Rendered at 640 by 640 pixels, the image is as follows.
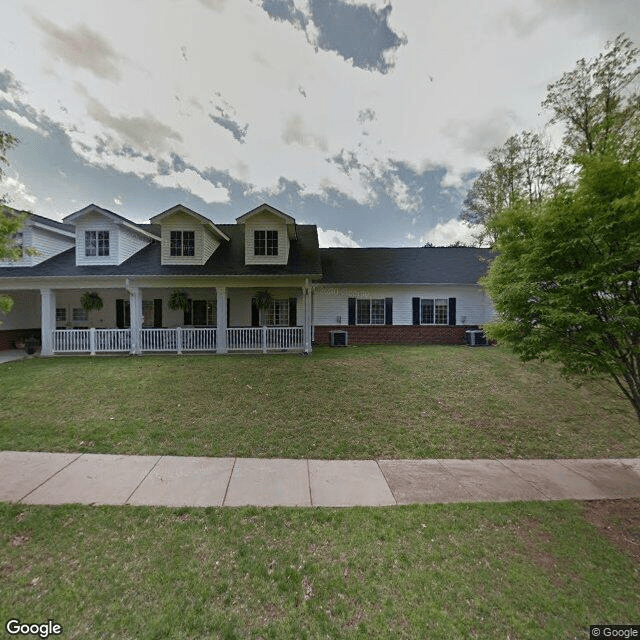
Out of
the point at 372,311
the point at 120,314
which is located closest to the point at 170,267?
the point at 120,314

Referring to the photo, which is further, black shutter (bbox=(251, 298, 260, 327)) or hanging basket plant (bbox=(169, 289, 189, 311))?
black shutter (bbox=(251, 298, 260, 327))

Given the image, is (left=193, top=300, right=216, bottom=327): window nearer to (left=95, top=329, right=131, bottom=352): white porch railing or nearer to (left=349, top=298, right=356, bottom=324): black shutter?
(left=95, top=329, right=131, bottom=352): white porch railing

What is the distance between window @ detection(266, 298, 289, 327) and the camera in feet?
51.4

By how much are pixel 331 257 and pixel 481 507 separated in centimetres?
1637

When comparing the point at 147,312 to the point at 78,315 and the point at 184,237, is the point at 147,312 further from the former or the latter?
the point at 184,237

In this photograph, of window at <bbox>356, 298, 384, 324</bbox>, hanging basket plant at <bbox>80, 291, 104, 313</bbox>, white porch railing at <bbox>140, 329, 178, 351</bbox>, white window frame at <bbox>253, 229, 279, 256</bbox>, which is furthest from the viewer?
window at <bbox>356, 298, 384, 324</bbox>

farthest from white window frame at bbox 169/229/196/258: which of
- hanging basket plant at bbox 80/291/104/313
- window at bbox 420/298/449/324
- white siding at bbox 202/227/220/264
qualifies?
window at bbox 420/298/449/324

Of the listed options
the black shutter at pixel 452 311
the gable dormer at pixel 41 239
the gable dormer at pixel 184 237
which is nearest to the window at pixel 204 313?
the gable dormer at pixel 184 237

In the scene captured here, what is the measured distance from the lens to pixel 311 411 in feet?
23.4

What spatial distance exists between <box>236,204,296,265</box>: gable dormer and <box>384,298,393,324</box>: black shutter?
6.30m

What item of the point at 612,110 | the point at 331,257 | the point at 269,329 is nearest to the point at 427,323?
the point at 331,257

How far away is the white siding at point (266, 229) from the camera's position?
45.1ft

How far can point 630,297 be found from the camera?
4.08 m

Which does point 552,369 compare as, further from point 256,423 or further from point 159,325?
point 159,325
